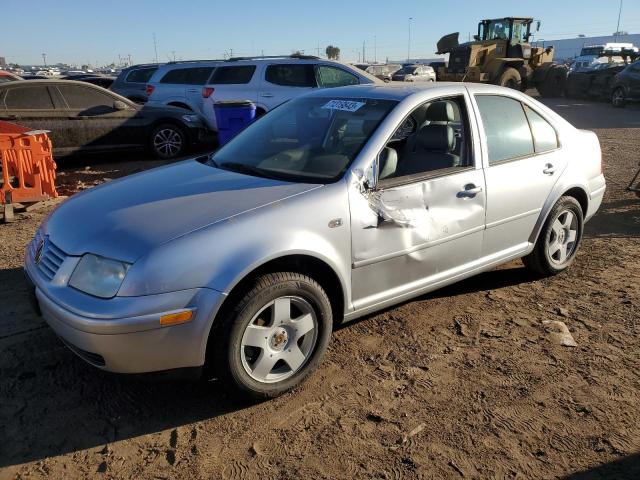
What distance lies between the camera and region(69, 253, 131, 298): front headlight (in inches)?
98.7

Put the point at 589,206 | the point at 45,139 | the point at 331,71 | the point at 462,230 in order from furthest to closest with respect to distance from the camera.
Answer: the point at 331,71 < the point at 45,139 < the point at 589,206 < the point at 462,230

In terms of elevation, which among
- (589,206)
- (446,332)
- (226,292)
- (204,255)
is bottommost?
(446,332)

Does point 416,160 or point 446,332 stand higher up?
point 416,160

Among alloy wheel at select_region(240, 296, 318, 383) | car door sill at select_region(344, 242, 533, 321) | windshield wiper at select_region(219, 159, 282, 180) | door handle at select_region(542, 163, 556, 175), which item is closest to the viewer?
alloy wheel at select_region(240, 296, 318, 383)

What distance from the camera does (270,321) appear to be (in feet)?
9.29

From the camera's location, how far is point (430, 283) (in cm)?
355

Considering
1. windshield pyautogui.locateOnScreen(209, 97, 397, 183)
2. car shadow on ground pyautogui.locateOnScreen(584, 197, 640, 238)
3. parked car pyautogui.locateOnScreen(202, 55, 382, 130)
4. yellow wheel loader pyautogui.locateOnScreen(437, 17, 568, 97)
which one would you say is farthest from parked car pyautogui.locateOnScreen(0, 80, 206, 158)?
yellow wheel loader pyautogui.locateOnScreen(437, 17, 568, 97)

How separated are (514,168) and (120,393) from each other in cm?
300

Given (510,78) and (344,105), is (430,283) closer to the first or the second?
(344,105)

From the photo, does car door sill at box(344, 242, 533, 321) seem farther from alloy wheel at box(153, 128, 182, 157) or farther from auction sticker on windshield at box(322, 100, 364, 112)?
alloy wheel at box(153, 128, 182, 157)

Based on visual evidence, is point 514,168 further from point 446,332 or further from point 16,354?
point 16,354

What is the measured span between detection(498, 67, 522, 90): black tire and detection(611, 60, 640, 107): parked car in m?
3.57

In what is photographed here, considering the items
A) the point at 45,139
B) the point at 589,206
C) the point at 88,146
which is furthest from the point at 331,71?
the point at 589,206

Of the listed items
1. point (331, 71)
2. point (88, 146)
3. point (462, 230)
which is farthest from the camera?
point (331, 71)
